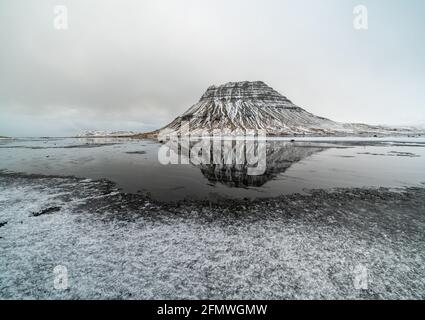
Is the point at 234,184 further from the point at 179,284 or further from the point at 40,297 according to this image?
the point at 40,297

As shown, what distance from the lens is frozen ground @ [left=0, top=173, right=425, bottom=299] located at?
5.99m

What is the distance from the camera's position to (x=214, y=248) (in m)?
7.91

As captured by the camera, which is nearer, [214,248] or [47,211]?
[214,248]

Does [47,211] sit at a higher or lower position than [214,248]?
higher

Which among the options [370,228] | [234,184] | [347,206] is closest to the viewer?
[370,228]

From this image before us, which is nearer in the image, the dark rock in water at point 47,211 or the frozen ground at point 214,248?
the frozen ground at point 214,248

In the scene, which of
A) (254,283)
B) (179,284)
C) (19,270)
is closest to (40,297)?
(19,270)

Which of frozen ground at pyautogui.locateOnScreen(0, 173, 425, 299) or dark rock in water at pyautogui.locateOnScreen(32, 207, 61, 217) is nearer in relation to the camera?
frozen ground at pyautogui.locateOnScreen(0, 173, 425, 299)

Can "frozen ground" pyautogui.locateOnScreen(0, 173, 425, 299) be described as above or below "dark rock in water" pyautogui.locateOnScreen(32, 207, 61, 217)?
below

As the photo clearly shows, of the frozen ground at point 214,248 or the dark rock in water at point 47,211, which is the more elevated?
the dark rock in water at point 47,211

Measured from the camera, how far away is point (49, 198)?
1364 centimetres

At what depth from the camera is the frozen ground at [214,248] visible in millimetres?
5992

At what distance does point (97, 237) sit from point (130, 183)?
9485 mm
